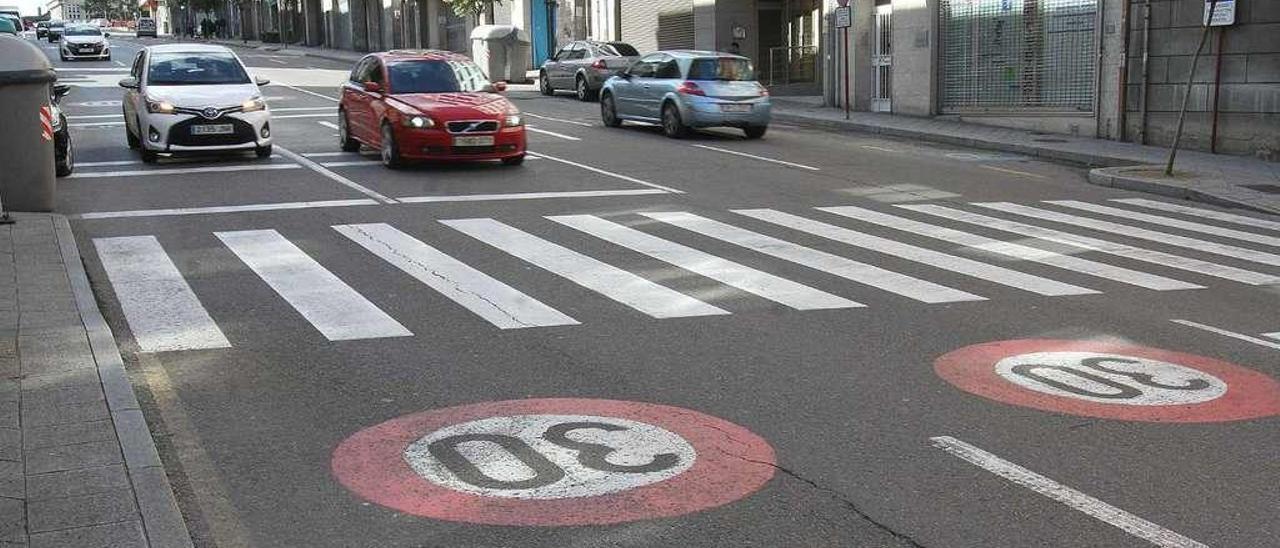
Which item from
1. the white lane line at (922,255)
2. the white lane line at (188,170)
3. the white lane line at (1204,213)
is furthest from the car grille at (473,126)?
the white lane line at (1204,213)

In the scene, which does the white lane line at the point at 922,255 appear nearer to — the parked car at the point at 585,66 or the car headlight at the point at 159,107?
the car headlight at the point at 159,107

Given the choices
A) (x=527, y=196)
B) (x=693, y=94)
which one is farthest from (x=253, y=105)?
(x=693, y=94)

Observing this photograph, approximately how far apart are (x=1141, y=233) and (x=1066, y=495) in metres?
8.66

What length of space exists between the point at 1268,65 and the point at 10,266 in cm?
1749

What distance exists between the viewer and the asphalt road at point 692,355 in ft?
16.9

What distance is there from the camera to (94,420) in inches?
236

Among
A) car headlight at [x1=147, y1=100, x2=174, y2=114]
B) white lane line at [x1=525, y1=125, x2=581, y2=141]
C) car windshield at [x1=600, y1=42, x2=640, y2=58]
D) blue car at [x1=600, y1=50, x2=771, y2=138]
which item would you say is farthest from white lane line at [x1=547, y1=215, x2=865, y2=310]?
car windshield at [x1=600, y1=42, x2=640, y2=58]

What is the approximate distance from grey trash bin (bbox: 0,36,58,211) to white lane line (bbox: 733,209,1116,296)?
23.3 ft

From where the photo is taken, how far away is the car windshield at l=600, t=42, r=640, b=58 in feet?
118

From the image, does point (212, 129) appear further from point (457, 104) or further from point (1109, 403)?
point (1109, 403)

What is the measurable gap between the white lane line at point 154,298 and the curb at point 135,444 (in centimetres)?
28

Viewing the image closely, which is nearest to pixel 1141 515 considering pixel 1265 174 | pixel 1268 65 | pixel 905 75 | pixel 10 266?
pixel 10 266

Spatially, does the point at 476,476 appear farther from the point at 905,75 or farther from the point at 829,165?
the point at 905,75

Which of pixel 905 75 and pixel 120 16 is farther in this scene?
pixel 120 16
